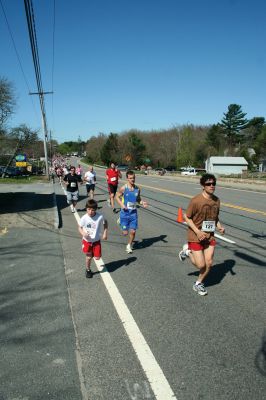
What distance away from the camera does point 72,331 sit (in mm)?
4602

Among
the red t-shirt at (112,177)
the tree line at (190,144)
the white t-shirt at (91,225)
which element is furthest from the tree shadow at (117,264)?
the tree line at (190,144)

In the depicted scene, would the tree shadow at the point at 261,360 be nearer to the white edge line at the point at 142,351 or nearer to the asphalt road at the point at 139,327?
the asphalt road at the point at 139,327

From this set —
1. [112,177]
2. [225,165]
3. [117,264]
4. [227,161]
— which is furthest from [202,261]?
[227,161]

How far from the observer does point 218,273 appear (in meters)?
6.92

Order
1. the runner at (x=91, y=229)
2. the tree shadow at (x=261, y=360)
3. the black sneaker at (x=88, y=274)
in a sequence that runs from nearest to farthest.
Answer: the tree shadow at (x=261, y=360)
the runner at (x=91, y=229)
the black sneaker at (x=88, y=274)

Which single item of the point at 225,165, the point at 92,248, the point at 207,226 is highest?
the point at 207,226

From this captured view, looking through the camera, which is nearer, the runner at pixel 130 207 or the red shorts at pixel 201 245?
the red shorts at pixel 201 245

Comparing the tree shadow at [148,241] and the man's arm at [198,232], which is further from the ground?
the man's arm at [198,232]

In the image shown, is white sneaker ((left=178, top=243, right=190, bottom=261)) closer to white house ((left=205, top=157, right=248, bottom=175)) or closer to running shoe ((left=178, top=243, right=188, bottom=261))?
running shoe ((left=178, top=243, right=188, bottom=261))

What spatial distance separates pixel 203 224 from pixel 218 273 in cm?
154

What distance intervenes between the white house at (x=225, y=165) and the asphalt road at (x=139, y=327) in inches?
3243

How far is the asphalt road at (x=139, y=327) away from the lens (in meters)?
3.53

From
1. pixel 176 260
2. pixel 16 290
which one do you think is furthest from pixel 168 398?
pixel 176 260

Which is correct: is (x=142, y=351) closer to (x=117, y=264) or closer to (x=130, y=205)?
(x=117, y=264)
